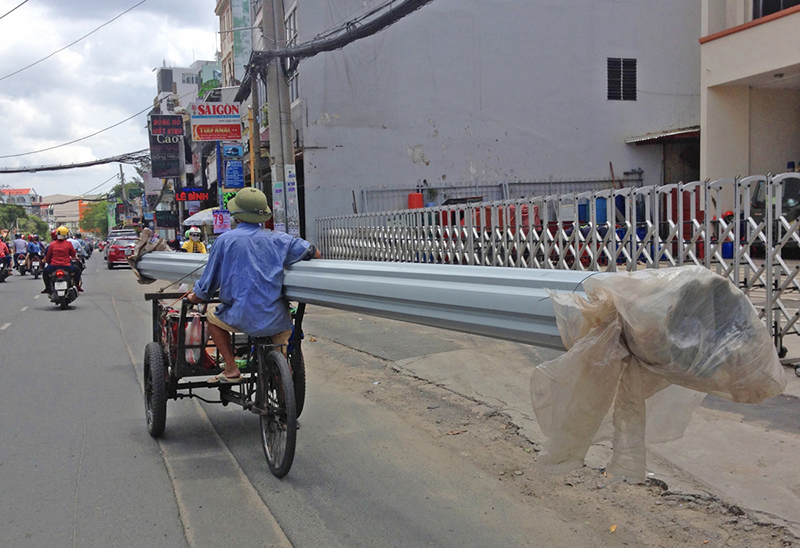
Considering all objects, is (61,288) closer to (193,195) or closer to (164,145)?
(193,195)

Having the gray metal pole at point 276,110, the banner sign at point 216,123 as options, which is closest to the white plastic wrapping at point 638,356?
the gray metal pole at point 276,110

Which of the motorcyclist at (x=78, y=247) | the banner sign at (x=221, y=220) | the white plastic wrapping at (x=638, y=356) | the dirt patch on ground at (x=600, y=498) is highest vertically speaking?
the banner sign at (x=221, y=220)

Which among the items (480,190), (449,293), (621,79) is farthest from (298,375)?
(621,79)

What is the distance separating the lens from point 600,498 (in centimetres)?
431

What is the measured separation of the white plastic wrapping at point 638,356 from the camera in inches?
98.5

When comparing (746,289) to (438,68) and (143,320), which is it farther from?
(438,68)

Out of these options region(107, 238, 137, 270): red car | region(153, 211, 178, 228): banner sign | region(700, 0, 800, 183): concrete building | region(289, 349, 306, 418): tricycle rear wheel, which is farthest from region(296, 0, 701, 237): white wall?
region(153, 211, 178, 228): banner sign

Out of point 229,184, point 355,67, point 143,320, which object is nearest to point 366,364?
point 143,320

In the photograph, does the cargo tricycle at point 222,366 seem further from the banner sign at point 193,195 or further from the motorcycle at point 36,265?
the banner sign at point 193,195

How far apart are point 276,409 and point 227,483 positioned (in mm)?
601

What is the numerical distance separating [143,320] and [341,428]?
8895 millimetres

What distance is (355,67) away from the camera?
23188 mm

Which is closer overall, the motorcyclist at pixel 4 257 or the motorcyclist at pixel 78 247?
the motorcyclist at pixel 78 247

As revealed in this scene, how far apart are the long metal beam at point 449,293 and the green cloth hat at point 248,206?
53cm
